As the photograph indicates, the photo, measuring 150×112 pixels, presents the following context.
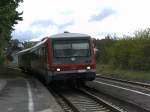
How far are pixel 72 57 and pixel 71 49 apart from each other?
498mm

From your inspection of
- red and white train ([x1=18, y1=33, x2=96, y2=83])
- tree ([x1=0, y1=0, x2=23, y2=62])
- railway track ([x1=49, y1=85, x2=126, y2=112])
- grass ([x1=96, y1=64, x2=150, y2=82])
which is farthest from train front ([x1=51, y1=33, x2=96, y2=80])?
tree ([x1=0, y1=0, x2=23, y2=62])

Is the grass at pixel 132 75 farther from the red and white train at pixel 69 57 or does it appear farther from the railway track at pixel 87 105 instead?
the railway track at pixel 87 105

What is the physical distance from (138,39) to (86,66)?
959 inches

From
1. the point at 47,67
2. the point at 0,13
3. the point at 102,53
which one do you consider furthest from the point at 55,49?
the point at 102,53

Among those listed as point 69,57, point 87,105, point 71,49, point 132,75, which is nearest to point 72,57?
point 69,57

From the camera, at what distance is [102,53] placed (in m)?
68.7

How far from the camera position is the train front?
86.2 feet

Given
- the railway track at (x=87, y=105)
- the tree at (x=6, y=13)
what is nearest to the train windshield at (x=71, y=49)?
the railway track at (x=87, y=105)

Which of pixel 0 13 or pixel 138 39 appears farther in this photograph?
pixel 138 39

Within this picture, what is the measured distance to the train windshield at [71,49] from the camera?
2687 centimetres

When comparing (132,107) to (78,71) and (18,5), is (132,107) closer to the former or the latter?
(78,71)

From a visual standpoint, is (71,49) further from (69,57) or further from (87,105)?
(87,105)

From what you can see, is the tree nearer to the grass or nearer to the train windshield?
the grass

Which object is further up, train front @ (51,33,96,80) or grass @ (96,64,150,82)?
train front @ (51,33,96,80)
